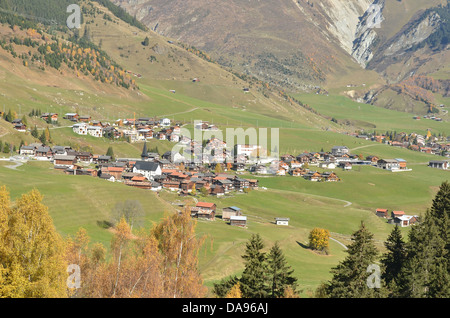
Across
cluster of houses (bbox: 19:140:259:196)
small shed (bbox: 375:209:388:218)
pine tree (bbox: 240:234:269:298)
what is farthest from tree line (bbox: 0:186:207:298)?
small shed (bbox: 375:209:388:218)

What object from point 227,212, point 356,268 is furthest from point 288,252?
point 356,268

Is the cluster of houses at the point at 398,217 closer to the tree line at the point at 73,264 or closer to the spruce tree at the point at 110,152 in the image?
the spruce tree at the point at 110,152

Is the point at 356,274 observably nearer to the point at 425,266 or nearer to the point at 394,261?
the point at 425,266

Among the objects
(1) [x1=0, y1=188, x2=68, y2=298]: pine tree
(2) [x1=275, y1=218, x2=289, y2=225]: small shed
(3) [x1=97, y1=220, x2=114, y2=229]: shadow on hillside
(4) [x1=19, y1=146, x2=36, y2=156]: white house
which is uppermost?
(4) [x1=19, y1=146, x2=36, y2=156]: white house

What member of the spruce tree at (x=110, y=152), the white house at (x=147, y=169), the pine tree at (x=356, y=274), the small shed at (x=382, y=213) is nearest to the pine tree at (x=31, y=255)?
the pine tree at (x=356, y=274)

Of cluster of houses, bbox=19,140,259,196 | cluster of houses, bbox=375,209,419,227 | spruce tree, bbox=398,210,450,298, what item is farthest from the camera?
cluster of houses, bbox=19,140,259,196

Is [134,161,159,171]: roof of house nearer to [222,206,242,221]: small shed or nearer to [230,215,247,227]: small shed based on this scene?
[222,206,242,221]: small shed
